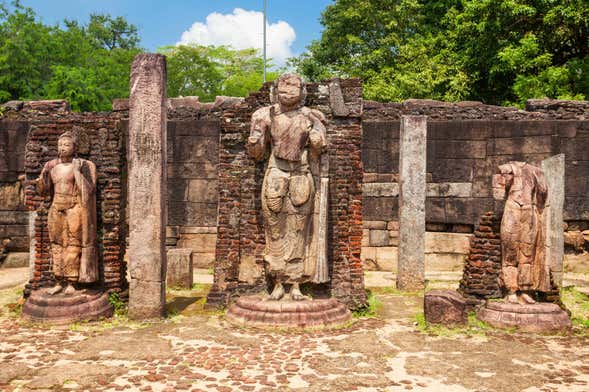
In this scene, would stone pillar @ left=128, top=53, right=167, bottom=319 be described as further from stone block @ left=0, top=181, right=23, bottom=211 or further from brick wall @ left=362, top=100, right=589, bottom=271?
stone block @ left=0, top=181, right=23, bottom=211

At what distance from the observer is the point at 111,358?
5.01m

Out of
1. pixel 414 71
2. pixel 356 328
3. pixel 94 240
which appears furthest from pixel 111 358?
pixel 414 71

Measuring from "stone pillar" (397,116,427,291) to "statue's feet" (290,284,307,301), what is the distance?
285cm

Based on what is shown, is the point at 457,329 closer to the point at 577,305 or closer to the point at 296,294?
the point at 296,294

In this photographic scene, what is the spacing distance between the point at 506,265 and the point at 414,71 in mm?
10991

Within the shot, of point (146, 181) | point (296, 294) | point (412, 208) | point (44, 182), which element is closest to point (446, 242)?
point (412, 208)

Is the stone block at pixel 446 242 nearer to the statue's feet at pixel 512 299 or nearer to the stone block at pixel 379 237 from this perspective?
the stone block at pixel 379 237

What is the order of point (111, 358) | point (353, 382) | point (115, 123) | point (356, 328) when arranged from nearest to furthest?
point (353, 382) < point (111, 358) < point (356, 328) < point (115, 123)

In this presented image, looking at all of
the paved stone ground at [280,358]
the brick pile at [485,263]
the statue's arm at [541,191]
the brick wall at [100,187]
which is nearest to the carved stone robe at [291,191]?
the paved stone ground at [280,358]

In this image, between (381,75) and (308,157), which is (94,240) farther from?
(381,75)

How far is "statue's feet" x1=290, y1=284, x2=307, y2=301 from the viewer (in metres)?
6.29

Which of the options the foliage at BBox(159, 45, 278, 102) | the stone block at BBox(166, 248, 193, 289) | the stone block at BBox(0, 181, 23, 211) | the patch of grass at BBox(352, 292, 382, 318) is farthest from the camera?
the foliage at BBox(159, 45, 278, 102)

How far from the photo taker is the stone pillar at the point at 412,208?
8531 mm

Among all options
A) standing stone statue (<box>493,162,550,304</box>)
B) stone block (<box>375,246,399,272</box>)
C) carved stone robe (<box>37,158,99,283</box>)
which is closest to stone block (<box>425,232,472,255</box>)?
stone block (<box>375,246,399,272</box>)
